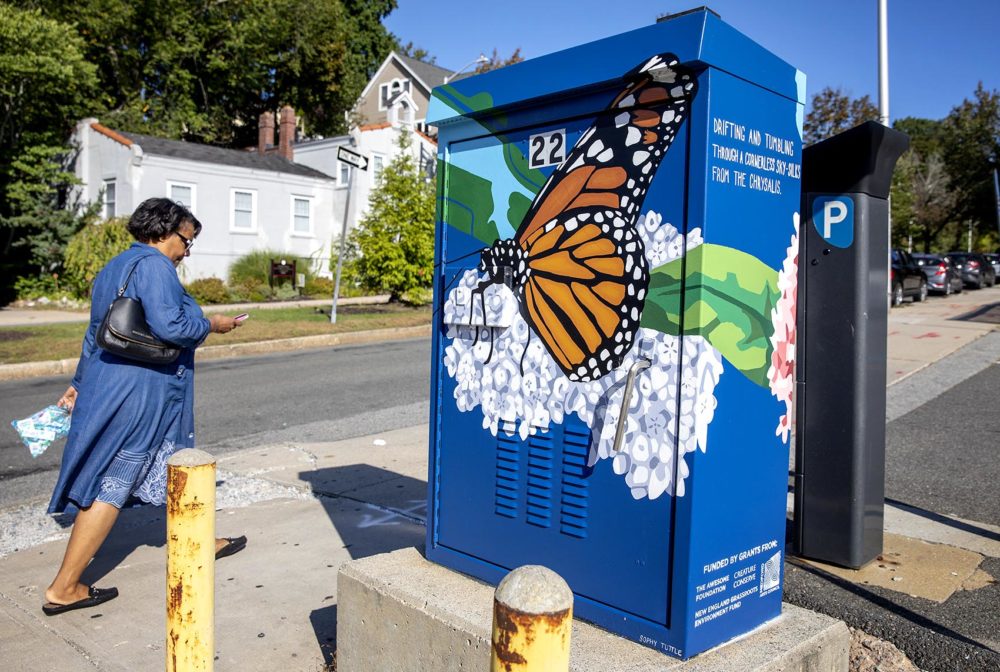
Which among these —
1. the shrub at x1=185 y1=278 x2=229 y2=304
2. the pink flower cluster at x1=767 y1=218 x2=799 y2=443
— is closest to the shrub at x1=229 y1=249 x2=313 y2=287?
the shrub at x1=185 y1=278 x2=229 y2=304

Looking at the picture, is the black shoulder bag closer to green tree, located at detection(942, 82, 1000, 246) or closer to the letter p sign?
the letter p sign

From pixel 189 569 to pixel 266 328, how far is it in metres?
13.9

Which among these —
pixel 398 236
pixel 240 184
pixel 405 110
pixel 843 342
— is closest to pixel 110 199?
pixel 240 184

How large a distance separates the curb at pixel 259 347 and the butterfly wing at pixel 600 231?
11.1m

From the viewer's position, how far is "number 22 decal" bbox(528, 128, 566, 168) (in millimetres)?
2783

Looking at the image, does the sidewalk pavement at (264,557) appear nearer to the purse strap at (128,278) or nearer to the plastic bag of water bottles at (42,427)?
the plastic bag of water bottles at (42,427)

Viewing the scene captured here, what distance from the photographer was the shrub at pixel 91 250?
23.5m

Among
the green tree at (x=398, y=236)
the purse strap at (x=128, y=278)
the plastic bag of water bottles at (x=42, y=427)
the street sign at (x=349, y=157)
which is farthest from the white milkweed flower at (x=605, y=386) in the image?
the green tree at (x=398, y=236)

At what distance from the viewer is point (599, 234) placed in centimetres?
266

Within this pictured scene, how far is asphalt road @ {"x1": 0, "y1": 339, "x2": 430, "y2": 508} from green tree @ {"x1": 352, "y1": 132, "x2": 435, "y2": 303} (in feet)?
23.8

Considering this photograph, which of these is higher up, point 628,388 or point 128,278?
point 128,278

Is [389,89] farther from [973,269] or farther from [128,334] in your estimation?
[128,334]

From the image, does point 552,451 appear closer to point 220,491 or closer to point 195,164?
point 220,491

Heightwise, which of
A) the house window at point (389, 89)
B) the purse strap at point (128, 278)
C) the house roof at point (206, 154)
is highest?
the house window at point (389, 89)
